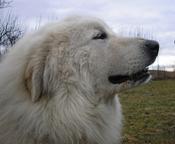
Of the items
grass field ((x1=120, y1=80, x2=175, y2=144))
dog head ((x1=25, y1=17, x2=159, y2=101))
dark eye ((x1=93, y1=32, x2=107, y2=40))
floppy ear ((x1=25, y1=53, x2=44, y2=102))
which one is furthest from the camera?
grass field ((x1=120, y1=80, x2=175, y2=144))

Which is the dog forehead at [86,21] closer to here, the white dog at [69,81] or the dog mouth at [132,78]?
the white dog at [69,81]

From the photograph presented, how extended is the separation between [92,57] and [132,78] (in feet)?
1.41

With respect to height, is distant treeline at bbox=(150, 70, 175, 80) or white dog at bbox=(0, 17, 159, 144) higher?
white dog at bbox=(0, 17, 159, 144)

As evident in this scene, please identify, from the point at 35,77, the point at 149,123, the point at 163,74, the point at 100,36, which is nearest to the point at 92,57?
the point at 100,36

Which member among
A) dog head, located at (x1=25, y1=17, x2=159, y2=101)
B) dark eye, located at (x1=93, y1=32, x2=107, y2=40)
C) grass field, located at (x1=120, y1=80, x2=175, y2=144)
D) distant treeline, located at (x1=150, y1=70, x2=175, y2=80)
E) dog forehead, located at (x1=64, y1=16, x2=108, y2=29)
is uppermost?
dog forehead, located at (x1=64, y1=16, x2=108, y2=29)

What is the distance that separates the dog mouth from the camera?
4.24m

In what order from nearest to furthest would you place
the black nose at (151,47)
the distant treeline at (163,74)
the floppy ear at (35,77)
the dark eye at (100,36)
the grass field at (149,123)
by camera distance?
1. the floppy ear at (35,77)
2. the black nose at (151,47)
3. the dark eye at (100,36)
4. the grass field at (149,123)
5. the distant treeline at (163,74)

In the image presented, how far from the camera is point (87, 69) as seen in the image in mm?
4234

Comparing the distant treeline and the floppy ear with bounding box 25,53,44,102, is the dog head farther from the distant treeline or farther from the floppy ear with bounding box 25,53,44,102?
the distant treeline

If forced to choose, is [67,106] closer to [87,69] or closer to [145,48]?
[87,69]

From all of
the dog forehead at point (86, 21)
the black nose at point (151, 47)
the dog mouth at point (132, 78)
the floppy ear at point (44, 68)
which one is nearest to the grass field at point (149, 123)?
the dog mouth at point (132, 78)

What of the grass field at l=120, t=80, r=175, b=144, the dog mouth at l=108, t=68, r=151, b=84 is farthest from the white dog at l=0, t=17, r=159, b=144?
the grass field at l=120, t=80, r=175, b=144

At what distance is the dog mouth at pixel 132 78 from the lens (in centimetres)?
424

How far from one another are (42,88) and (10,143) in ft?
1.83
